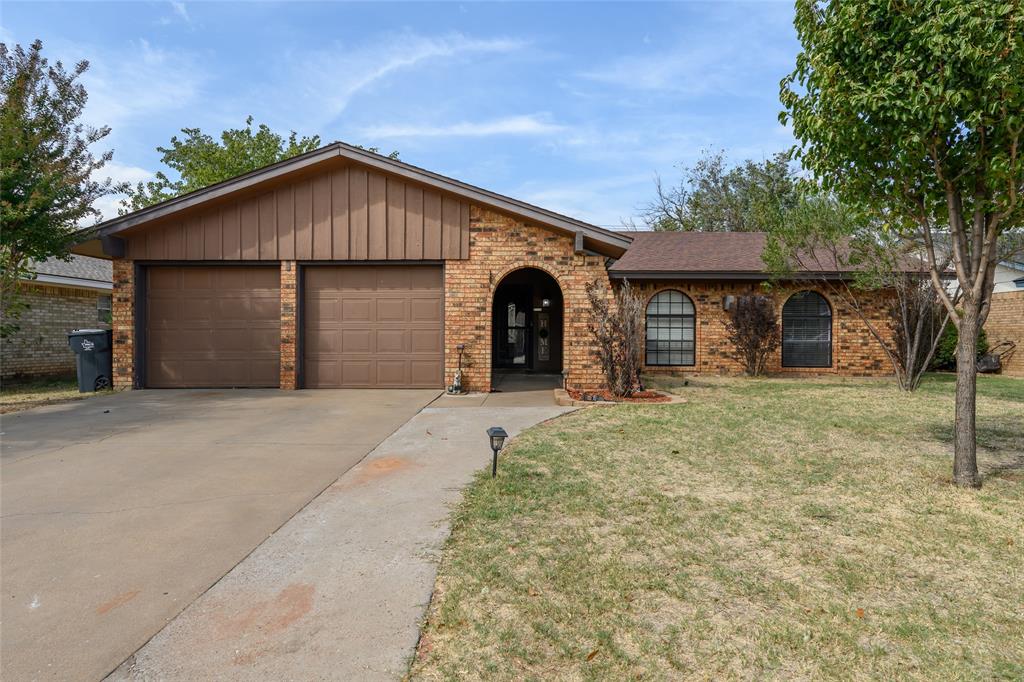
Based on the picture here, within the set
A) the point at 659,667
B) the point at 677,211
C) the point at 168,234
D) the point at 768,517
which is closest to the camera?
the point at 659,667

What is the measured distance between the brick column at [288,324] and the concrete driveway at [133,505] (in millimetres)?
2130

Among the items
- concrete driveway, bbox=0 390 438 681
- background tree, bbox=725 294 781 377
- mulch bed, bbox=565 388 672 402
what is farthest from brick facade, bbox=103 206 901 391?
background tree, bbox=725 294 781 377

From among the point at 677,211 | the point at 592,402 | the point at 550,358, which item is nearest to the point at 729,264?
the point at 550,358

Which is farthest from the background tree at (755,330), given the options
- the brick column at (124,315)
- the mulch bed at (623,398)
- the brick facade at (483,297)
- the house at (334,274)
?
the brick column at (124,315)

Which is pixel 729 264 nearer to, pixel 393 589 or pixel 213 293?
pixel 213 293

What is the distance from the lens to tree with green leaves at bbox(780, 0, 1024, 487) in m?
4.15

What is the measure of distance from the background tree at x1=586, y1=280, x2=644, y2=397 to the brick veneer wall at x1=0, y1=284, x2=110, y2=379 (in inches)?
509

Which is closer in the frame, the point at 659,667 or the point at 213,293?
the point at 659,667

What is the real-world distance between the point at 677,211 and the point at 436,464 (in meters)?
32.0

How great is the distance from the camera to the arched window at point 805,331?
578 inches

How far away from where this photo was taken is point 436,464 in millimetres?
5520

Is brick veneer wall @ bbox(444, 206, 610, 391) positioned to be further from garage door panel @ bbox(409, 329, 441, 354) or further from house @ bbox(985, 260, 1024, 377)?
A: house @ bbox(985, 260, 1024, 377)

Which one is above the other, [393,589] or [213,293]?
[213,293]

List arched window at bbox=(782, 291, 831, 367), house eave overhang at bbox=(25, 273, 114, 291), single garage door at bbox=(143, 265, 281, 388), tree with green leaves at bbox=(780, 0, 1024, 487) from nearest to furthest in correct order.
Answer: tree with green leaves at bbox=(780, 0, 1024, 487), single garage door at bbox=(143, 265, 281, 388), house eave overhang at bbox=(25, 273, 114, 291), arched window at bbox=(782, 291, 831, 367)
